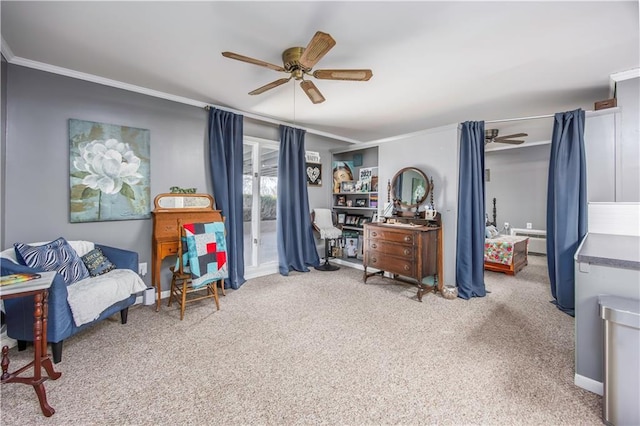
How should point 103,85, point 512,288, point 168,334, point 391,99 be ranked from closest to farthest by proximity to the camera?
point 168,334, point 103,85, point 391,99, point 512,288

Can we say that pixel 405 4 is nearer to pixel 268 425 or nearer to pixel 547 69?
pixel 547 69

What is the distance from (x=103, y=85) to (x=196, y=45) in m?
1.40

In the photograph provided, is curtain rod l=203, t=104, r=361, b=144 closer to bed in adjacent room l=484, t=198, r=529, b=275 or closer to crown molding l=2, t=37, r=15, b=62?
crown molding l=2, t=37, r=15, b=62

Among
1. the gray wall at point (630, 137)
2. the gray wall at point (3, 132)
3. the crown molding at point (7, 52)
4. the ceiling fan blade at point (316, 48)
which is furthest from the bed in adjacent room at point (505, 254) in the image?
the crown molding at point (7, 52)

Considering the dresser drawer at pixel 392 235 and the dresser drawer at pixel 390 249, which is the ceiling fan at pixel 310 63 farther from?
the dresser drawer at pixel 390 249

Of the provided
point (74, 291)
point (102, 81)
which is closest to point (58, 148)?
point (102, 81)

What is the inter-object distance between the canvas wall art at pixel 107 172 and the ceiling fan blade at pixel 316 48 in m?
2.17

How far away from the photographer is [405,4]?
175 centimetres

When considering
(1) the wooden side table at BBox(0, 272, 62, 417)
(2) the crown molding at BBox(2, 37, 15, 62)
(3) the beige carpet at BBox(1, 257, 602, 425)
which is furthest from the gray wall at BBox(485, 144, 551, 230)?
(2) the crown molding at BBox(2, 37, 15, 62)

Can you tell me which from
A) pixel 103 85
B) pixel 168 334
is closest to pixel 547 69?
pixel 168 334

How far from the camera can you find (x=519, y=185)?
→ 6.26 meters

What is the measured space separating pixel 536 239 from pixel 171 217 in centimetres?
687

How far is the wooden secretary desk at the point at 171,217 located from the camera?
2908 millimetres

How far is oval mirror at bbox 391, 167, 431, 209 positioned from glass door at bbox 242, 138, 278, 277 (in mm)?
1906
